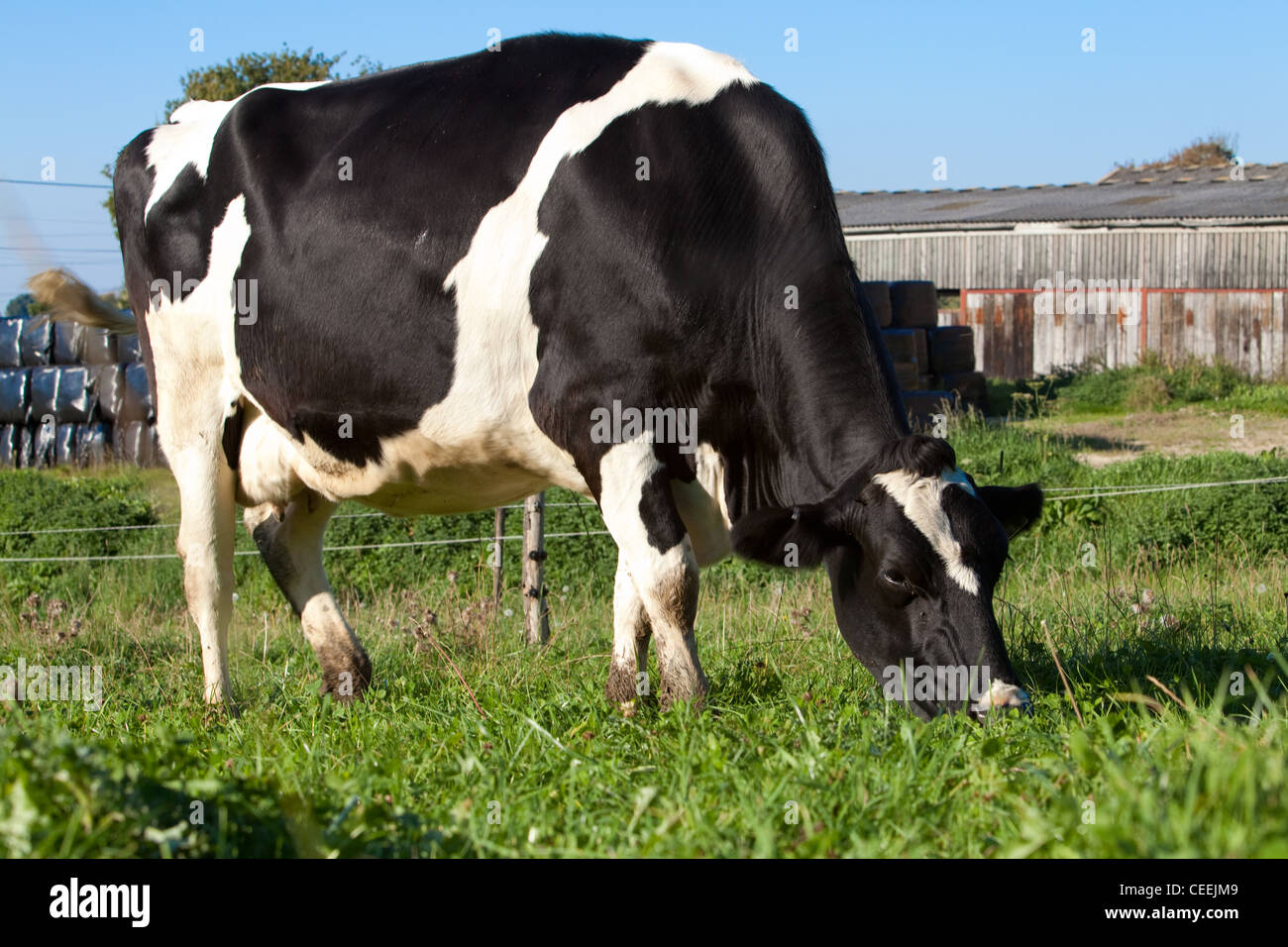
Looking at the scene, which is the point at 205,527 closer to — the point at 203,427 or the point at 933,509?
the point at 203,427

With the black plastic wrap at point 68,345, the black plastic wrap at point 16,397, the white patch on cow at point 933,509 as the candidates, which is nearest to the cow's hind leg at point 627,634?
the white patch on cow at point 933,509

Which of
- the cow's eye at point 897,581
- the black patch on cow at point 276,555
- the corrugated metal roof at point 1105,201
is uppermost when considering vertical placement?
the corrugated metal roof at point 1105,201

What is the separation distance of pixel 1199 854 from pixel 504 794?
1.70 metres

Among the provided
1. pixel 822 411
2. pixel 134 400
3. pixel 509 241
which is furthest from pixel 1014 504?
pixel 134 400

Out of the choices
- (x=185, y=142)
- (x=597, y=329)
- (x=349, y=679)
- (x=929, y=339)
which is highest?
(x=185, y=142)

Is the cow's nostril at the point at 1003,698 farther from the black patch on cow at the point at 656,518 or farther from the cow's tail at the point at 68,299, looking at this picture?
the cow's tail at the point at 68,299

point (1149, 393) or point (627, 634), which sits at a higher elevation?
point (1149, 393)

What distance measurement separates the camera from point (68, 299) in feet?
23.4

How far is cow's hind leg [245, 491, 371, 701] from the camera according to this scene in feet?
19.7

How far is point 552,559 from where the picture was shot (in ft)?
40.1

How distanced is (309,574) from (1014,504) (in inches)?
134

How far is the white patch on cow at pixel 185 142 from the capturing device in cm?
599

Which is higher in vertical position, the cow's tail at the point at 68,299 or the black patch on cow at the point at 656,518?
the cow's tail at the point at 68,299
